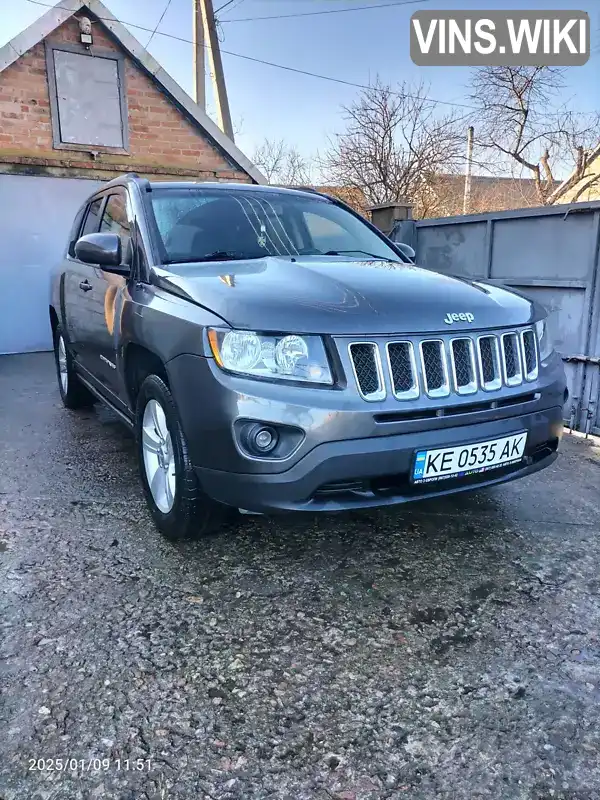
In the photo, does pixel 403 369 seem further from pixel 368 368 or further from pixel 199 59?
pixel 199 59

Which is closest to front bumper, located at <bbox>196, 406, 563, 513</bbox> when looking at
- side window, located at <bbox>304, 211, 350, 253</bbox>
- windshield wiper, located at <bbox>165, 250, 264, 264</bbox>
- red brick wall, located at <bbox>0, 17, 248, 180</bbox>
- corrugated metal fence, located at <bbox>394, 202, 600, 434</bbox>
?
windshield wiper, located at <bbox>165, 250, 264, 264</bbox>

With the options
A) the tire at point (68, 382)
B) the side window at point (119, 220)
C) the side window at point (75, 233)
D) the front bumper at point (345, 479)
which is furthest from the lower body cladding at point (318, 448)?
the tire at point (68, 382)

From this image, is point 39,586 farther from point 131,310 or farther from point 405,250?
point 405,250

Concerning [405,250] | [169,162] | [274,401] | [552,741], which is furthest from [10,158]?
[552,741]

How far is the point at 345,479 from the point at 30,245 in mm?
8332

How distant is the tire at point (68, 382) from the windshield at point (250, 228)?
88.6 inches

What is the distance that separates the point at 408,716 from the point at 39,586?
1599 millimetres

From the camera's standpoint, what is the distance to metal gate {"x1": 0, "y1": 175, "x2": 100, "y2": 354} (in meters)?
8.77

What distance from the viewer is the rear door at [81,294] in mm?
4082

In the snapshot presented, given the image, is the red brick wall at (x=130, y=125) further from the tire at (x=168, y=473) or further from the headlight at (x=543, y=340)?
the headlight at (x=543, y=340)

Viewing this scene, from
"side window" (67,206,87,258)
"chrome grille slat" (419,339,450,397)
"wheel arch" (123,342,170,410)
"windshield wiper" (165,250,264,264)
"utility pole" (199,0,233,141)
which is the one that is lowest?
"wheel arch" (123,342,170,410)

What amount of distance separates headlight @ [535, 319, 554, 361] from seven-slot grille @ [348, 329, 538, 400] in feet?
0.53

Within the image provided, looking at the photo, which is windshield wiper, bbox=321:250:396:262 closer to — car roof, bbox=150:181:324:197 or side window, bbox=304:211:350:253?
side window, bbox=304:211:350:253

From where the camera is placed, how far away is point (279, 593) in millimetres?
2504
